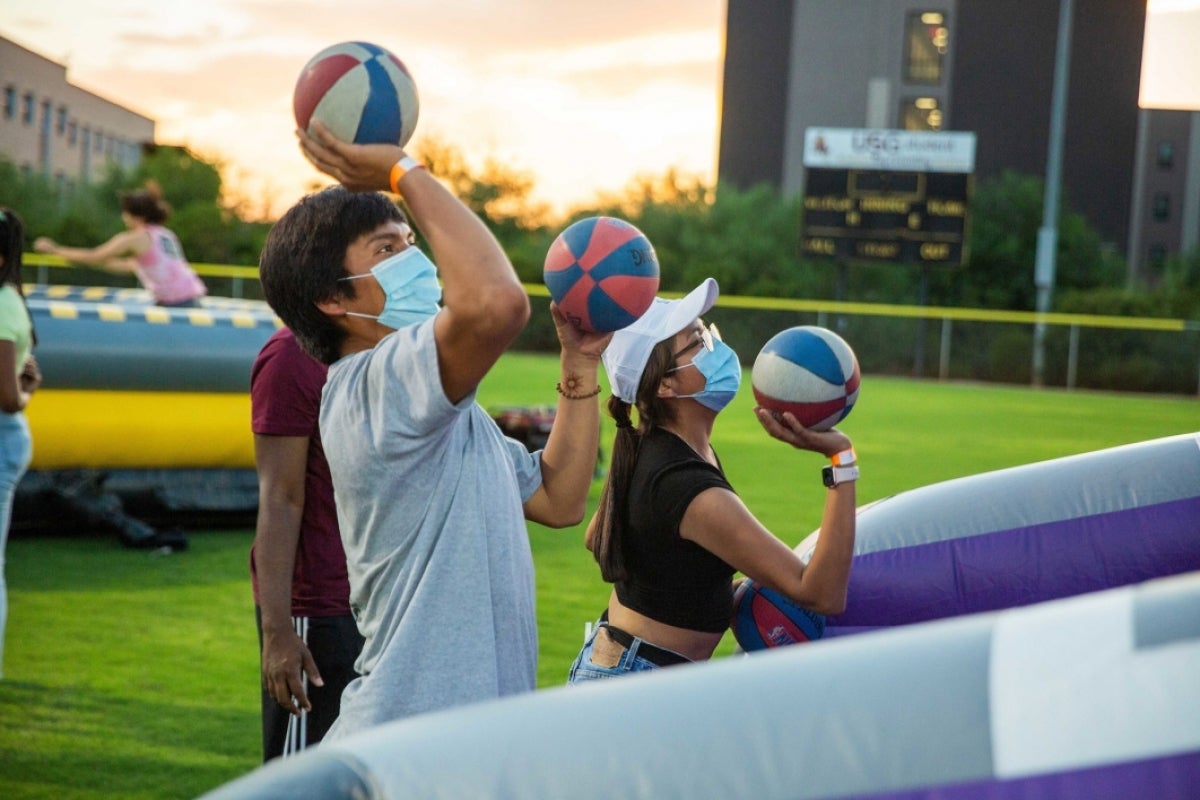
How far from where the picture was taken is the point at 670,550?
301 centimetres

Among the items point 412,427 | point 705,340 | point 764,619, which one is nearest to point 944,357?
point 764,619

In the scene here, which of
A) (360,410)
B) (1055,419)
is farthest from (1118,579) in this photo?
(1055,419)

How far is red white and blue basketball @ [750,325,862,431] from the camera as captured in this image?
117 inches

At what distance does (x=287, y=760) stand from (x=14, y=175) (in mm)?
48037

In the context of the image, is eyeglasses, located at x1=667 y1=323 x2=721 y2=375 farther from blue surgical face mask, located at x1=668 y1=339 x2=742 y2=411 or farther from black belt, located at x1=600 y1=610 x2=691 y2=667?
black belt, located at x1=600 y1=610 x2=691 y2=667

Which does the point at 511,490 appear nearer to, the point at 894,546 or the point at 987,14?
the point at 894,546

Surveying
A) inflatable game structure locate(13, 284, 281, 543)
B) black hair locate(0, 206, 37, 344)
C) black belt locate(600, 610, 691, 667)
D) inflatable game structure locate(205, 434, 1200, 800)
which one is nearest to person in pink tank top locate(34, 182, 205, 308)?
inflatable game structure locate(13, 284, 281, 543)

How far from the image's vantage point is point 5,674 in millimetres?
5898

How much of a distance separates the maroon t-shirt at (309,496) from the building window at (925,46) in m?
41.3

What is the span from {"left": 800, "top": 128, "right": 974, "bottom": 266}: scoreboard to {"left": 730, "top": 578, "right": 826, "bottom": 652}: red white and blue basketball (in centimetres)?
2500

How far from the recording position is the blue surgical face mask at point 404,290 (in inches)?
101

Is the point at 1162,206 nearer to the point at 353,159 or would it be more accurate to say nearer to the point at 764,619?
the point at 764,619

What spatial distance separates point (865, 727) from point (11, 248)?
4.58 meters

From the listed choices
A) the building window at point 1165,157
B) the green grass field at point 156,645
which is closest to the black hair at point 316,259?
the green grass field at point 156,645
